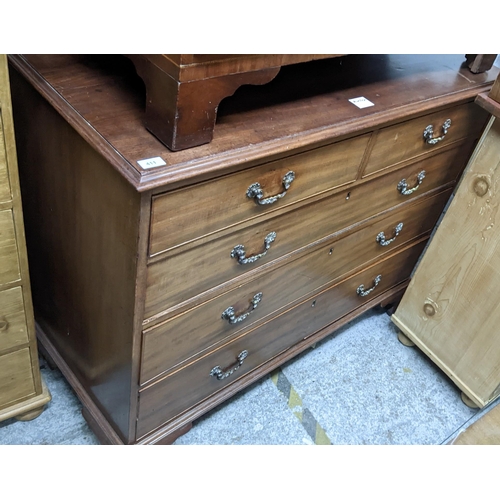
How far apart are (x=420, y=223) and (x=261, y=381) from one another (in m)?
0.71

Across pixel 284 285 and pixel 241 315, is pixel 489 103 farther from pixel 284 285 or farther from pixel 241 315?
pixel 241 315

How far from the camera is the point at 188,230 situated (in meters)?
0.95

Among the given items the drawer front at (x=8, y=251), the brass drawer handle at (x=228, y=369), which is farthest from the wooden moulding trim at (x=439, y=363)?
the drawer front at (x=8, y=251)

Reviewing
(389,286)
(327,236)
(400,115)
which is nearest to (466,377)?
(389,286)

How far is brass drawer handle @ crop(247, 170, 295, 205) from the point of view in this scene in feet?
3.26

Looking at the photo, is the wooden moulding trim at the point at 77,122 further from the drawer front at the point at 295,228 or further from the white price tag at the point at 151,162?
the drawer front at the point at 295,228

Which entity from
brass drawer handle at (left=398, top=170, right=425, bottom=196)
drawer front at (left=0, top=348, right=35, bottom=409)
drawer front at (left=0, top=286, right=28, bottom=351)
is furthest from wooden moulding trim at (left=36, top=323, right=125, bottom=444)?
brass drawer handle at (left=398, top=170, right=425, bottom=196)

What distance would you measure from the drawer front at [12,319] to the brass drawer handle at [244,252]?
0.47m

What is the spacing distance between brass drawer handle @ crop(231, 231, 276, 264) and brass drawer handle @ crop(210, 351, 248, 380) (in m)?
0.36

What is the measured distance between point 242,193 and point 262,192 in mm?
46

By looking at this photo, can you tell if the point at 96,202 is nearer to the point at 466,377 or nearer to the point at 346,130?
the point at 346,130

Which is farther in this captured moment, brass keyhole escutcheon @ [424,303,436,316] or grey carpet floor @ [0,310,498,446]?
brass keyhole escutcheon @ [424,303,436,316]

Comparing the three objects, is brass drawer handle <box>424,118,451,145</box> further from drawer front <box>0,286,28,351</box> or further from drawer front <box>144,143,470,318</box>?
drawer front <box>0,286,28,351</box>

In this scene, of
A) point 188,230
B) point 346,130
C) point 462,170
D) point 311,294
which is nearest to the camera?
point 188,230
